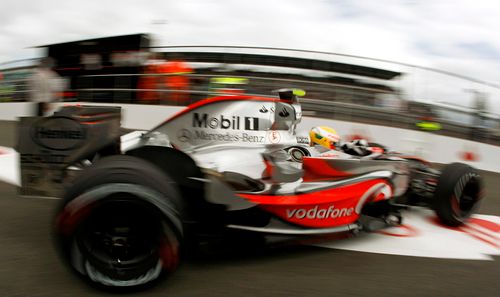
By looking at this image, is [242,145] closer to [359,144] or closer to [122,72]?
[359,144]

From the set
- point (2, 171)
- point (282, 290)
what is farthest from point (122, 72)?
point (282, 290)

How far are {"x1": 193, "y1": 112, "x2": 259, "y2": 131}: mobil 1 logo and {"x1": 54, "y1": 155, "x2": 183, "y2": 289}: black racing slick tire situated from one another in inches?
44.6

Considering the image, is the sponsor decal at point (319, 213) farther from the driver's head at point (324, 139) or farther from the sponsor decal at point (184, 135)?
the driver's head at point (324, 139)

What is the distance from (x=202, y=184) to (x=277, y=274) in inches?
28.9

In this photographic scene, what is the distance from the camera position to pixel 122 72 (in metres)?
9.48

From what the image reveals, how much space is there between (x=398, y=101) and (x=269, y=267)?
6.17 meters

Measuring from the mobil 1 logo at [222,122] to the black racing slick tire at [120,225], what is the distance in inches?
44.6

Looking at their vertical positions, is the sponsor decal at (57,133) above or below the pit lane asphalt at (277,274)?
above

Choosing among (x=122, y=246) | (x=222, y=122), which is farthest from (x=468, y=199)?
(x=122, y=246)

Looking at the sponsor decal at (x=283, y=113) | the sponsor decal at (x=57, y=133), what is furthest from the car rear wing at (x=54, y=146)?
the sponsor decal at (x=283, y=113)

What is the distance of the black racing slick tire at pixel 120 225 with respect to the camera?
1974 millimetres

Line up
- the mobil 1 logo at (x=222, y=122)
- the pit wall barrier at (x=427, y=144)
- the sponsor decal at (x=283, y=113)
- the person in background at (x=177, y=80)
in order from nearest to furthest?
the mobil 1 logo at (x=222, y=122) < the sponsor decal at (x=283, y=113) < the pit wall barrier at (x=427, y=144) < the person in background at (x=177, y=80)

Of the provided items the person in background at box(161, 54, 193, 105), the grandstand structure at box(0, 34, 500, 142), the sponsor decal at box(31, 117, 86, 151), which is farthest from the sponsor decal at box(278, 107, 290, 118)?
the person in background at box(161, 54, 193, 105)

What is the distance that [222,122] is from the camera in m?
3.25
